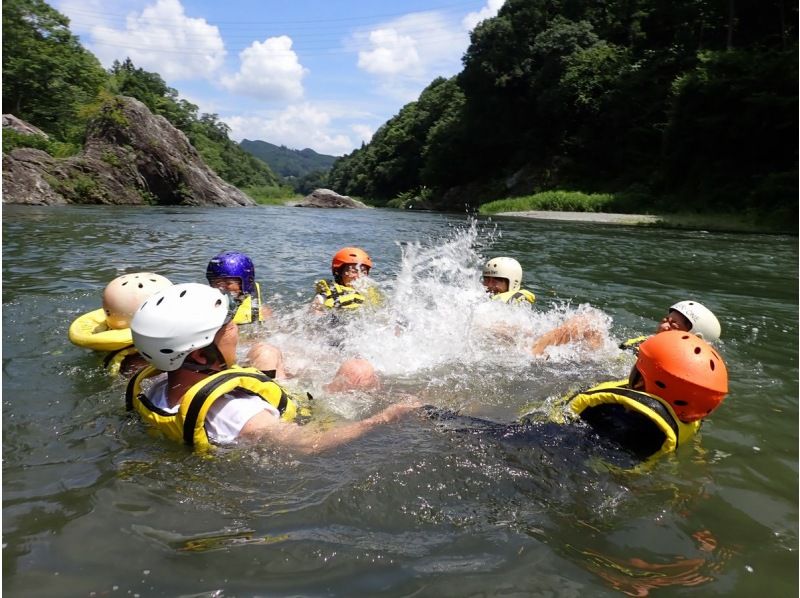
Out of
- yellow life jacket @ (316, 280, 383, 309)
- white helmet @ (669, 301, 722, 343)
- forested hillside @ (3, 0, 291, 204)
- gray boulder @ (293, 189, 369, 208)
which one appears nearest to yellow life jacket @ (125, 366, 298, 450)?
yellow life jacket @ (316, 280, 383, 309)

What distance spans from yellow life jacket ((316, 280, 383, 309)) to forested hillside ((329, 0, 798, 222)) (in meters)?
24.5

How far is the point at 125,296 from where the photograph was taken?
4.84 meters

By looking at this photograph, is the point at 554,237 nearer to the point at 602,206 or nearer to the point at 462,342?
the point at 462,342

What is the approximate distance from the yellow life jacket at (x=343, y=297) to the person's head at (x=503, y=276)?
4.97 feet

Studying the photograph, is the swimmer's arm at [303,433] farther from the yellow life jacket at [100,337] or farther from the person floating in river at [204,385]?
the yellow life jacket at [100,337]

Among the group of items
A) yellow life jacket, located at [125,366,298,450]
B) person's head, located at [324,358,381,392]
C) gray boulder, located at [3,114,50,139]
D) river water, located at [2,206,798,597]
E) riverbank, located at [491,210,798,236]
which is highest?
gray boulder, located at [3,114,50,139]

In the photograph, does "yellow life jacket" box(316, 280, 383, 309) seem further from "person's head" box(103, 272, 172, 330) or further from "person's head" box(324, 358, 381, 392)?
"person's head" box(103, 272, 172, 330)

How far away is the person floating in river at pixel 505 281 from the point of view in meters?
7.10

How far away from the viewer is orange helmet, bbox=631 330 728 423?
11.1 ft

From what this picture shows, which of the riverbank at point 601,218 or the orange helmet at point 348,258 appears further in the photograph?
the riverbank at point 601,218

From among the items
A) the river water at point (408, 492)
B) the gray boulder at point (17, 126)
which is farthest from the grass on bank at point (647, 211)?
the gray boulder at point (17, 126)

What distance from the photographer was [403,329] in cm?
701

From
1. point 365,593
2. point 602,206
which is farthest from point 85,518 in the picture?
point 602,206

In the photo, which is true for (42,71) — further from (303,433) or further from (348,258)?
(303,433)
